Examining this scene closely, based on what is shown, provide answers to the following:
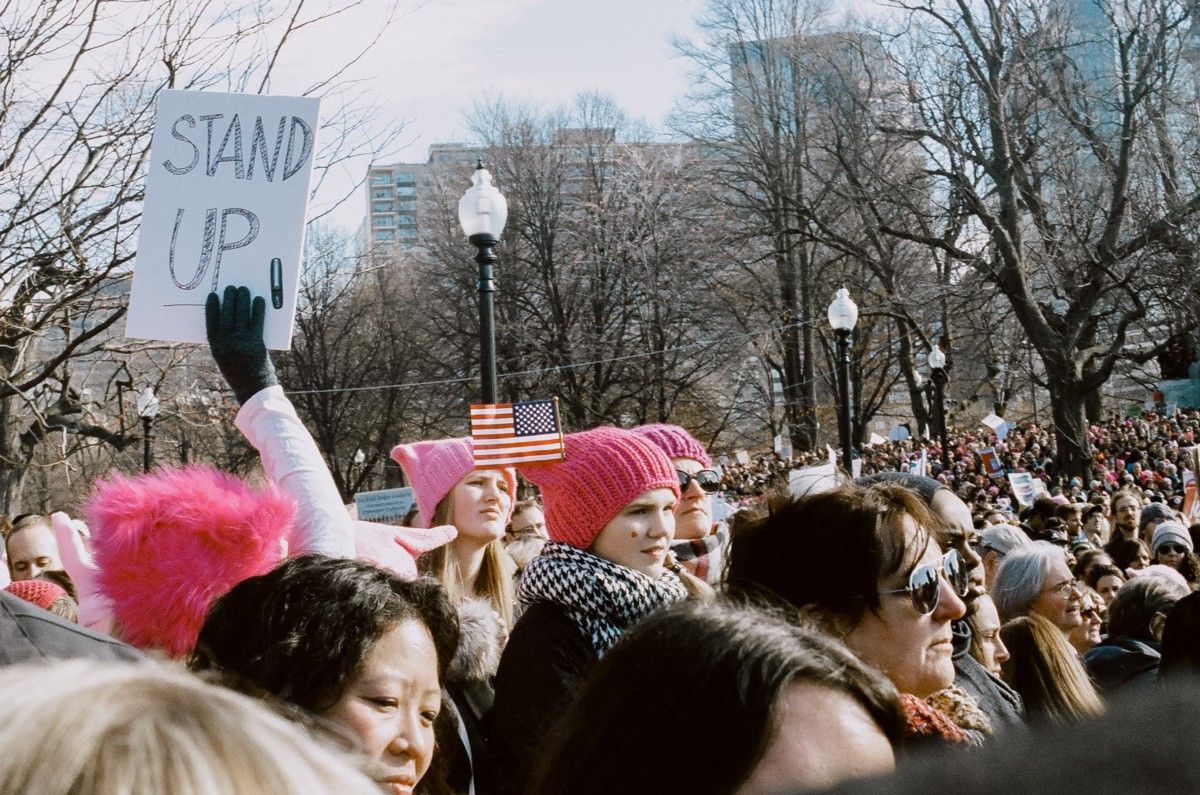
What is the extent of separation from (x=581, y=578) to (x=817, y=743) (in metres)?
2.00

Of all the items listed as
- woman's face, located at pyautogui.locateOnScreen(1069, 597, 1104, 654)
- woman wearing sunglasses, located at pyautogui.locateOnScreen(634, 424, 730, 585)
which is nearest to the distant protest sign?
woman wearing sunglasses, located at pyautogui.locateOnScreen(634, 424, 730, 585)

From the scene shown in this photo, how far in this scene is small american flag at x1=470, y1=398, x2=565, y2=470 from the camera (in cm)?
714

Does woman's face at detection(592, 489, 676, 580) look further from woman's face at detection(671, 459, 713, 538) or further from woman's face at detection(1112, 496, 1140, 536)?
woman's face at detection(1112, 496, 1140, 536)

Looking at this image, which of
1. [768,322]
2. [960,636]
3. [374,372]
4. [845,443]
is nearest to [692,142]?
[768,322]

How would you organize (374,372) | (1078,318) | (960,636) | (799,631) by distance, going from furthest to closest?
(374,372) → (1078,318) → (960,636) → (799,631)

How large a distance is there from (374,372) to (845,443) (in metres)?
26.1

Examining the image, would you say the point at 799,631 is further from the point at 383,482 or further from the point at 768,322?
the point at 383,482

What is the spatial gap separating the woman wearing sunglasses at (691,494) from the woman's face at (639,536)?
234 millimetres

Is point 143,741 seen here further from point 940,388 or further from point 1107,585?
point 940,388

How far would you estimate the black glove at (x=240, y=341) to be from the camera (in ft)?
10.9

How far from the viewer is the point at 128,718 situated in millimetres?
858

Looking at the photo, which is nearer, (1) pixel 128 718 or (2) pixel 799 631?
(1) pixel 128 718

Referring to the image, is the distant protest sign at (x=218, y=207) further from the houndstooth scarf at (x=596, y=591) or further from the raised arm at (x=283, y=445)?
the houndstooth scarf at (x=596, y=591)

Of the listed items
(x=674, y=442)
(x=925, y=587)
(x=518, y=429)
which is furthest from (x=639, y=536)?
(x=518, y=429)
